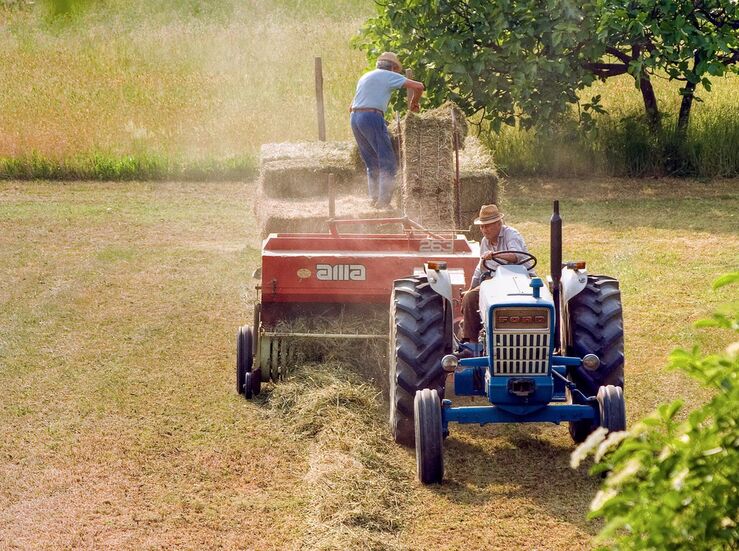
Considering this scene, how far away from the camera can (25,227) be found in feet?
47.4

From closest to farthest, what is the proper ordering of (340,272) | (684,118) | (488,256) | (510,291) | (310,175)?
(510,291) < (488,256) < (340,272) < (310,175) < (684,118)

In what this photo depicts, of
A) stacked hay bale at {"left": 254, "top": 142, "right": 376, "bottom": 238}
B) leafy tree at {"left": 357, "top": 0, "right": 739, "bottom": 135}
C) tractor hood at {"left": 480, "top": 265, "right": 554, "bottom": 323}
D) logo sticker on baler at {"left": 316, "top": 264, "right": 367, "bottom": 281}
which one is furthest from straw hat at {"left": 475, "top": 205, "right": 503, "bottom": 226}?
leafy tree at {"left": 357, "top": 0, "right": 739, "bottom": 135}

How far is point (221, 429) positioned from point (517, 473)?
6.10ft

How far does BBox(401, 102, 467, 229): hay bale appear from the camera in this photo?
11745 mm

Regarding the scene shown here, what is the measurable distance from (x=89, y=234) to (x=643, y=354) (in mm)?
7709

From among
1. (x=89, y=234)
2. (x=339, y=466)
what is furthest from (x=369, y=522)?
(x=89, y=234)

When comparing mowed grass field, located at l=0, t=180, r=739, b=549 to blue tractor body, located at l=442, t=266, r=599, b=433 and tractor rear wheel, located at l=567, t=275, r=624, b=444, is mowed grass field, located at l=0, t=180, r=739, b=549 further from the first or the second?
tractor rear wheel, located at l=567, t=275, r=624, b=444

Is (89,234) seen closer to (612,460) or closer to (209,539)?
(209,539)

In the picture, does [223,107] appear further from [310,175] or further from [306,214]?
[306,214]

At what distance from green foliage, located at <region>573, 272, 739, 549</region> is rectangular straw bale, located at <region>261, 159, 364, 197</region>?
10.9 meters

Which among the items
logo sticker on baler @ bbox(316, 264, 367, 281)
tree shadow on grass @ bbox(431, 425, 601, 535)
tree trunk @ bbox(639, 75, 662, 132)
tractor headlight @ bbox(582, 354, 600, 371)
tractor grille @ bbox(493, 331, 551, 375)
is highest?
tree trunk @ bbox(639, 75, 662, 132)

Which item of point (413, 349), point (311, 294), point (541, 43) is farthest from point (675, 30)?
point (413, 349)

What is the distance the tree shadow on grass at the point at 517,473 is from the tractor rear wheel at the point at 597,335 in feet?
1.06

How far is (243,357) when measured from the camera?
25.7ft
